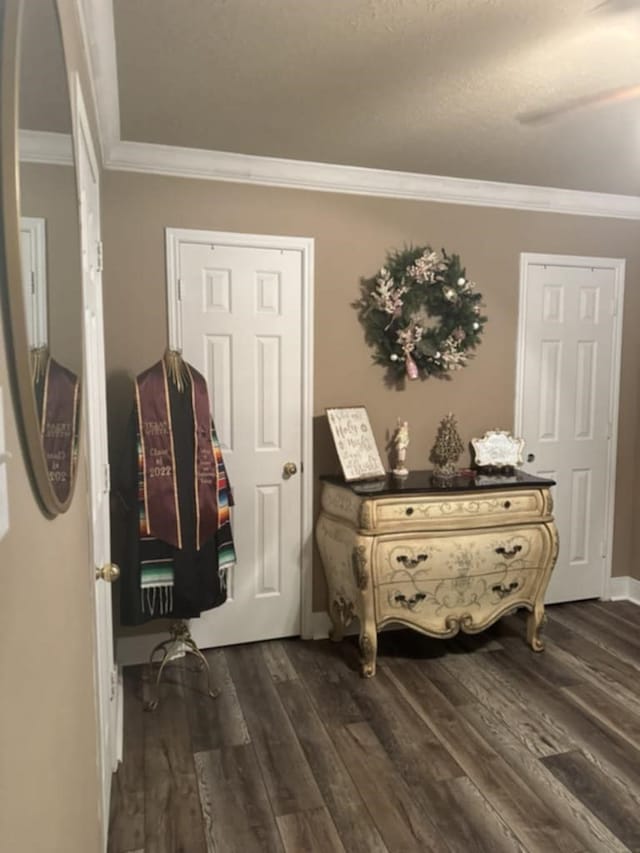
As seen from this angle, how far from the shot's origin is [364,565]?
2787 millimetres

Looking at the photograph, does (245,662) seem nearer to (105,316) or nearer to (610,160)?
(105,316)

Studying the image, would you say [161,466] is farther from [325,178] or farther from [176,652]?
[325,178]

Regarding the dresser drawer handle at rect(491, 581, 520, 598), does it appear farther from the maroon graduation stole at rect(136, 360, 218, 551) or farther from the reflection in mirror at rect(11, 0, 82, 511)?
the reflection in mirror at rect(11, 0, 82, 511)

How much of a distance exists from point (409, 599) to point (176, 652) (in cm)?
120

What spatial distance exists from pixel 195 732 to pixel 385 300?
86.5 inches

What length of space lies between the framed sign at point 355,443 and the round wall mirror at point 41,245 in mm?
1954

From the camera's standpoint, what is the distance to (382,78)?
2.12m

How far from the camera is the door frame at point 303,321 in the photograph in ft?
9.56

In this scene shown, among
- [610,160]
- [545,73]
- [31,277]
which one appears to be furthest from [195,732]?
[610,160]

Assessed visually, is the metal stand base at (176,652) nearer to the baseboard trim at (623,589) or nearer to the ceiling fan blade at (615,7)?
the baseboard trim at (623,589)

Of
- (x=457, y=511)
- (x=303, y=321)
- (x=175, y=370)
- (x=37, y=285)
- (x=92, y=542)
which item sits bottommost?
(x=457, y=511)

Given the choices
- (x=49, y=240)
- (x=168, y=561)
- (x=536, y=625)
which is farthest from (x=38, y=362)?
(x=536, y=625)

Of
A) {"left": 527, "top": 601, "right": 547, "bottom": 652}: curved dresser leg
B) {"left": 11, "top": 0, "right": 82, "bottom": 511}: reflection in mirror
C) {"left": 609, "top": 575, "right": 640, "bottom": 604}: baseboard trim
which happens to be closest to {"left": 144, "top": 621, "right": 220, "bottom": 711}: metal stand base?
{"left": 527, "top": 601, "right": 547, "bottom": 652}: curved dresser leg

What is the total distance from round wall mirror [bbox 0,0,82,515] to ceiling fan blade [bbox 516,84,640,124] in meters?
1.94
